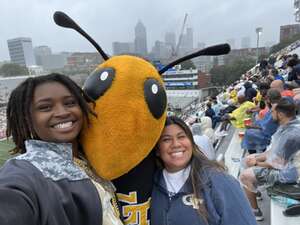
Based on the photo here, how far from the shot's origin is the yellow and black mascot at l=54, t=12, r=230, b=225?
917mm

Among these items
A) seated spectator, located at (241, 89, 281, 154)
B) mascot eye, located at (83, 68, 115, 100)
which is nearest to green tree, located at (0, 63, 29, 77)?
seated spectator, located at (241, 89, 281, 154)

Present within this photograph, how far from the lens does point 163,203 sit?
3.29ft

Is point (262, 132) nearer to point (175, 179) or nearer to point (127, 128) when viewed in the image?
point (175, 179)

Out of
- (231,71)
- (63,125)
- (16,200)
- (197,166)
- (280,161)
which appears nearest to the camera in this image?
(16,200)

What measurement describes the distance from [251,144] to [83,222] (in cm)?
271

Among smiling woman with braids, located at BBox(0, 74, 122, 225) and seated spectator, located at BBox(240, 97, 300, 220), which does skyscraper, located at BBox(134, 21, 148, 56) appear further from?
seated spectator, located at BBox(240, 97, 300, 220)

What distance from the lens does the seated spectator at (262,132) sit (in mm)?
2838

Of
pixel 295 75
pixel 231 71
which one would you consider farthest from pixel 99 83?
pixel 231 71

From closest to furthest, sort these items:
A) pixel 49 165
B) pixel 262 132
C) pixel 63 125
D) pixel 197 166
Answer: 1. pixel 49 165
2. pixel 63 125
3. pixel 197 166
4. pixel 262 132

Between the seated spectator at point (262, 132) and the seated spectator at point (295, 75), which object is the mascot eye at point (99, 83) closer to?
the seated spectator at point (262, 132)

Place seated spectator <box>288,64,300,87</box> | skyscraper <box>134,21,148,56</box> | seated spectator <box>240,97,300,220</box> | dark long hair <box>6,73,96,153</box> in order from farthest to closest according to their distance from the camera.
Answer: seated spectator <box>288,64,300,87</box>, seated spectator <box>240,97,300,220</box>, skyscraper <box>134,21,148,56</box>, dark long hair <box>6,73,96,153</box>

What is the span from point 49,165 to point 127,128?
300 millimetres

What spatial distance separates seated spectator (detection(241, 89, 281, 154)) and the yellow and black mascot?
2.15m

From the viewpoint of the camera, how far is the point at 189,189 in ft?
3.25
